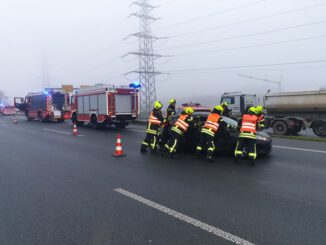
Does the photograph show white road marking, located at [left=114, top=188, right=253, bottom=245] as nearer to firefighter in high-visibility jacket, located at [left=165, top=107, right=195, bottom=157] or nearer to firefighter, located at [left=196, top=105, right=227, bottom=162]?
firefighter, located at [left=196, top=105, right=227, bottom=162]

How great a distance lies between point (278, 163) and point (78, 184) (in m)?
5.10

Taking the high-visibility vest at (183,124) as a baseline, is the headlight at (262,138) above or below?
below

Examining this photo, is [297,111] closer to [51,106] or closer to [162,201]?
[162,201]

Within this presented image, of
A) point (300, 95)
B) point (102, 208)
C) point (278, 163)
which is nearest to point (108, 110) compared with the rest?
point (300, 95)

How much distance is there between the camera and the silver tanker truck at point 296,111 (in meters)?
14.7

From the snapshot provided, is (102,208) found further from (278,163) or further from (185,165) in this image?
(278,163)

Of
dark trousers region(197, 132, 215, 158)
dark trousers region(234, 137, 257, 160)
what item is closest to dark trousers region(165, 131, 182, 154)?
dark trousers region(197, 132, 215, 158)

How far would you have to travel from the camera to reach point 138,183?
20.5ft

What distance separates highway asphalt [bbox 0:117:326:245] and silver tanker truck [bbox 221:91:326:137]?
263 inches

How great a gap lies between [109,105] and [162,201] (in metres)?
13.8

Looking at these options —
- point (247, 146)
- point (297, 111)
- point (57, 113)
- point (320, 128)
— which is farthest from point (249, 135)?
point (57, 113)

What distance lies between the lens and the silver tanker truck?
14.7 metres

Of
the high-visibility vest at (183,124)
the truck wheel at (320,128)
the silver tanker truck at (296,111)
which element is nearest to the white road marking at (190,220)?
the high-visibility vest at (183,124)

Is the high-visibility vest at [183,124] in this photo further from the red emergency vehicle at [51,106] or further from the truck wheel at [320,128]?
the red emergency vehicle at [51,106]
